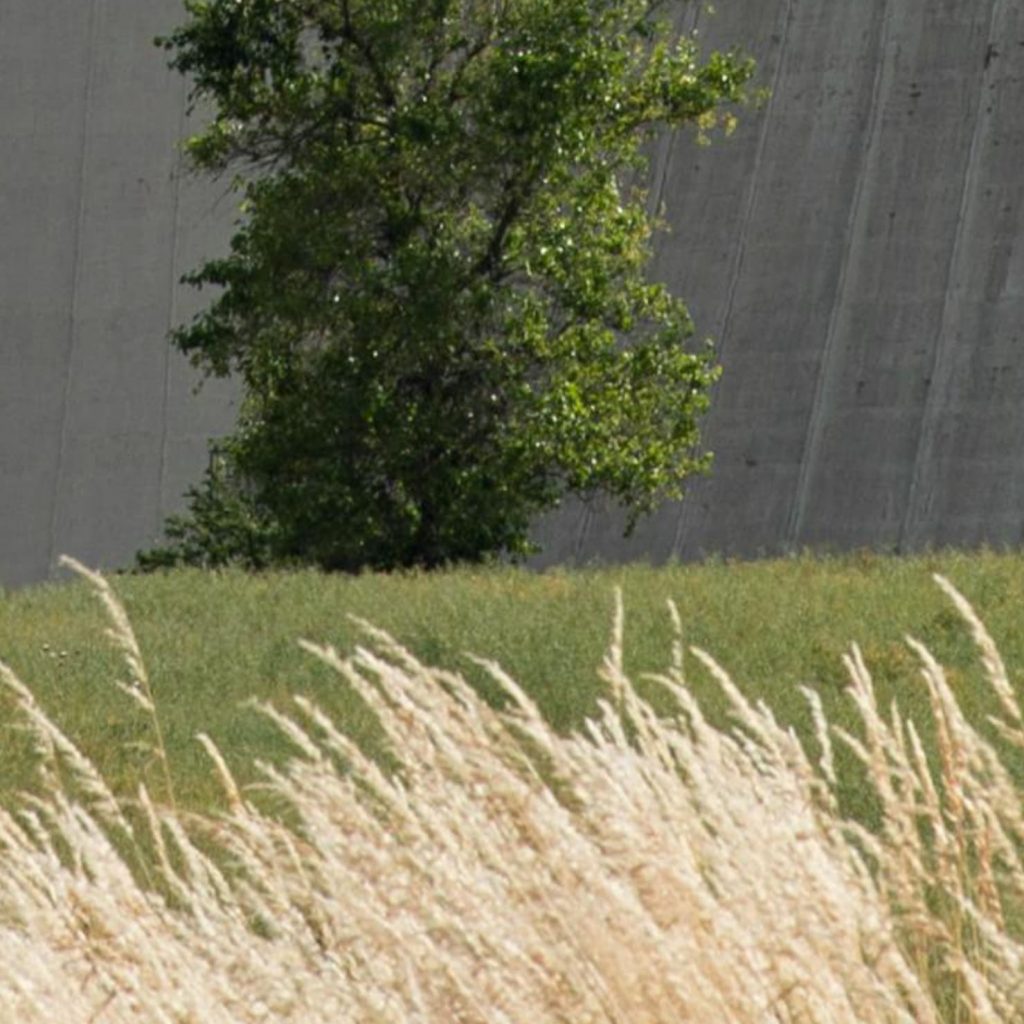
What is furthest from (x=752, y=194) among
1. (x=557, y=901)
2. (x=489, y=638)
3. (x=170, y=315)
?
Result: (x=557, y=901)

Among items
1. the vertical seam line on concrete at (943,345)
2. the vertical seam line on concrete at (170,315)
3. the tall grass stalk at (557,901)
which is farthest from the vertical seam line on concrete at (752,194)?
the tall grass stalk at (557,901)

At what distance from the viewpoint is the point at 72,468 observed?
33.9 meters

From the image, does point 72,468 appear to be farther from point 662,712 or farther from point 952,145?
point 662,712

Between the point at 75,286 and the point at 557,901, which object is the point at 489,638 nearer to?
the point at 557,901

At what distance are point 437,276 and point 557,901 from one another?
1694 cm

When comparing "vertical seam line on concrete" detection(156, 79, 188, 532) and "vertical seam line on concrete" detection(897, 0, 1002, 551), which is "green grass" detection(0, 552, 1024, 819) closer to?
"vertical seam line on concrete" detection(897, 0, 1002, 551)

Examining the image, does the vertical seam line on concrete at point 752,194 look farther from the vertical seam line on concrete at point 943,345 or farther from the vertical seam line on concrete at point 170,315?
the vertical seam line on concrete at point 170,315

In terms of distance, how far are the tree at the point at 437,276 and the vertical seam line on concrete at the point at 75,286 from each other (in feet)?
39.7

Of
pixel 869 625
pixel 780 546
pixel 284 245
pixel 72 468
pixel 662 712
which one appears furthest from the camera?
pixel 72 468

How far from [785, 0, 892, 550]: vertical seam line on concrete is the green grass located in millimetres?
11911

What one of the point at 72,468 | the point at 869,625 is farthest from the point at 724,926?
the point at 72,468

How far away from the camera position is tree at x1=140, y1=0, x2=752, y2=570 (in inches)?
827

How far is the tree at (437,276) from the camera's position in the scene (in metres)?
21.0

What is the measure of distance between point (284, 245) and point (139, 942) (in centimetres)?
1709
